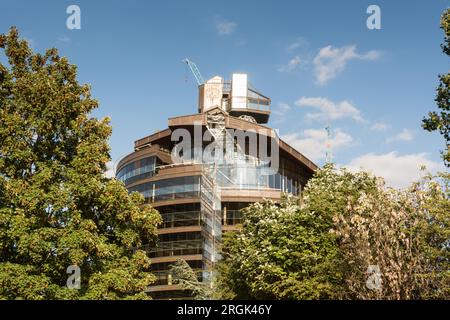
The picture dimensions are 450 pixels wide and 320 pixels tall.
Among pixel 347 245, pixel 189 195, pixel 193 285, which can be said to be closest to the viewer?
pixel 347 245

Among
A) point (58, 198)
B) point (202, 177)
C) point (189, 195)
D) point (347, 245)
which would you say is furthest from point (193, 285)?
point (58, 198)

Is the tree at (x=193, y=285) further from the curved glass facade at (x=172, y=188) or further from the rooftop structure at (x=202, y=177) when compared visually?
the curved glass facade at (x=172, y=188)

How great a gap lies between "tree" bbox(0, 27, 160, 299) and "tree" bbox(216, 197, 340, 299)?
10.4 m

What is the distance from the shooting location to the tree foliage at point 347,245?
29594 millimetres

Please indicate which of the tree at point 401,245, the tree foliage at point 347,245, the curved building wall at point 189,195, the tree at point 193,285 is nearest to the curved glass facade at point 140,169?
the curved building wall at point 189,195

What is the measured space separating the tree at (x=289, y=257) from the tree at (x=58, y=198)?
10382 mm

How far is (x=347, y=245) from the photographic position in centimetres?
3222

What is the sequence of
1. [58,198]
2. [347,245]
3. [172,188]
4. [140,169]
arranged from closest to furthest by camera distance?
[58,198] → [347,245] → [172,188] → [140,169]

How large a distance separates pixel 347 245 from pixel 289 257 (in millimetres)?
5816

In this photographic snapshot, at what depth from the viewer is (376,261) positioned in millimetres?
30578

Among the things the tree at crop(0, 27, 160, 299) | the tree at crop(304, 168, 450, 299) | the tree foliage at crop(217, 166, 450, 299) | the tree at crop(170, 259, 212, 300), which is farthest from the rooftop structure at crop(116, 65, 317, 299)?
the tree at crop(0, 27, 160, 299)

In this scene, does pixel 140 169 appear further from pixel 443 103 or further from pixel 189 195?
pixel 443 103

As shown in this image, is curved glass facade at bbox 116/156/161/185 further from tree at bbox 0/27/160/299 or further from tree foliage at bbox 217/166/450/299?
tree at bbox 0/27/160/299

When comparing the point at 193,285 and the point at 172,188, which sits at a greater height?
the point at 172,188
